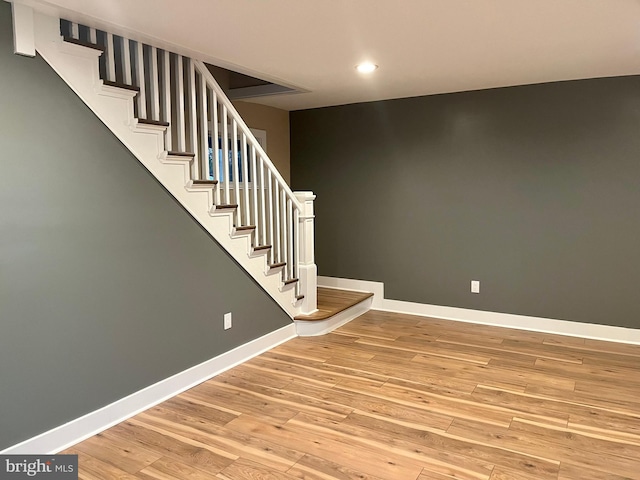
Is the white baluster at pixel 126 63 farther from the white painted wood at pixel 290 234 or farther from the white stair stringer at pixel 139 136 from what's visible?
the white painted wood at pixel 290 234

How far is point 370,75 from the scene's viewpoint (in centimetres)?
390

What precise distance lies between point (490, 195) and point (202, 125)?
2.74m

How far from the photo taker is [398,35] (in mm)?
2840

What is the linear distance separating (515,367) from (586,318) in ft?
3.74

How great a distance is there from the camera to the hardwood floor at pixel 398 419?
7.89ft

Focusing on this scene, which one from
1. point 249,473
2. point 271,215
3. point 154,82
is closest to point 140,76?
point 154,82

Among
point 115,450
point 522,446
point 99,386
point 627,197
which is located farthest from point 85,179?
point 627,197

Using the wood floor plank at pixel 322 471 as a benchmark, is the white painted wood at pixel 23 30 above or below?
above

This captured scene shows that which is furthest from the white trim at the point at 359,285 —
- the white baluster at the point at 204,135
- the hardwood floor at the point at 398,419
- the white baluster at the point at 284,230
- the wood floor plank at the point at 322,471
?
the wood floor plank at the point at 322,471

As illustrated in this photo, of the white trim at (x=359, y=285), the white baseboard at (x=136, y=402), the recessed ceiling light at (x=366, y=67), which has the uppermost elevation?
the recessed ceiling light at (x=366, y=67)

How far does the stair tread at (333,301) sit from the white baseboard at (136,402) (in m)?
0.44

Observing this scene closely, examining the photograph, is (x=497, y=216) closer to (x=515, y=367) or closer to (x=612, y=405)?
(x=515, y=367)

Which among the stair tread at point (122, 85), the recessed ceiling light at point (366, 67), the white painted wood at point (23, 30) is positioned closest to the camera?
the white painted wood at point (23, 30)

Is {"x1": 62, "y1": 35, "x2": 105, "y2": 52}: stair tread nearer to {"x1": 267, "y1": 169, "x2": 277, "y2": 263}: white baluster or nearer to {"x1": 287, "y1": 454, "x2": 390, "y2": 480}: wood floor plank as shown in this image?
{"x1": 267, "y1": 169, "x2": 277, "y2": 263}: white baluster
